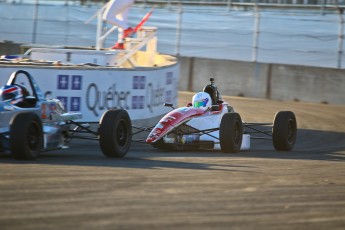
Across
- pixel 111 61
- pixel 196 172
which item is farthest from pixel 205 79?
pixel 196 172

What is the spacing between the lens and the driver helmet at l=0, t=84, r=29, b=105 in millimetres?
12602

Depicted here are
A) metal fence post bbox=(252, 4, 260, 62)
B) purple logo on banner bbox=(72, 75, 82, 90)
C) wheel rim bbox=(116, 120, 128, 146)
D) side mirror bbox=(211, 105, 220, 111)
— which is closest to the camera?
wheel rim bbox=(116, 120, 128, 146)

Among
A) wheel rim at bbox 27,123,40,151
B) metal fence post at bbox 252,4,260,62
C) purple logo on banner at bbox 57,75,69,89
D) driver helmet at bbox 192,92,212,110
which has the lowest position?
wheel rim at bbox 27,123,40,151

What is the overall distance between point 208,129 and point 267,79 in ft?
40.4

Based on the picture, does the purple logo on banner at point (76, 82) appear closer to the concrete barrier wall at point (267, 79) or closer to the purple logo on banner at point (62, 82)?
the purple logo on banner at point (62, 82)

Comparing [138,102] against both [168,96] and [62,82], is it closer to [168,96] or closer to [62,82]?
[62,82]

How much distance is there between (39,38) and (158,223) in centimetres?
2645

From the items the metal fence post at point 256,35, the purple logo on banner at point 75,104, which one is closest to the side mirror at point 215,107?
the purple logo on banner at point 75,104

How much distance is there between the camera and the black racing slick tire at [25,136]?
11312 millimetres

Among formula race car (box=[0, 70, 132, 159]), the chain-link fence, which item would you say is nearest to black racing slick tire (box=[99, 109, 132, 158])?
formula race car (box=[0, 70, 132, 159])

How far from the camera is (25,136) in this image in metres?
11.4

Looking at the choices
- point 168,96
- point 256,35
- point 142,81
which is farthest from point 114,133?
point 256,35

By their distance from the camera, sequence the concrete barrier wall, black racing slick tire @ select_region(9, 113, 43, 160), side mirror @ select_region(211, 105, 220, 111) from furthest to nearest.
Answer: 1. the concrete barrier wall
2. side mirror @ select_region(211, 105, 220, 111)
3. black racing slick tire @ select_region(9, 113, 43, 160)

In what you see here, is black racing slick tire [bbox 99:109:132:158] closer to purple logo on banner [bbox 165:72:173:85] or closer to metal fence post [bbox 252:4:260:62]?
purple logo on banner [bbox 165:72:173:85]
